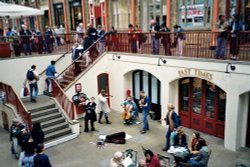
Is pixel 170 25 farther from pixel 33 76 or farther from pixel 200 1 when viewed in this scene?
pixel 33 76

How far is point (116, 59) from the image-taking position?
50.1 feet

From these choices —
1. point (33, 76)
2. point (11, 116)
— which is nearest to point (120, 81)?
point (33, 76)

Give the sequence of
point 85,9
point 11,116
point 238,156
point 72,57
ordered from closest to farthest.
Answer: point 238,156 < point 11,116 < point 72,57 < point 85,9

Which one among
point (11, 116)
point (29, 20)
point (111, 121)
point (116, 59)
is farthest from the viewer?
point (29, 20)

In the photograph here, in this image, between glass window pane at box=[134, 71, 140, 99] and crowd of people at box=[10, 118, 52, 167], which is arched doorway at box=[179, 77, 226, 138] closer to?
glass window pane at box=[134, 71, 140, 99]

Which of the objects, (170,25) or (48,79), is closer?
(48,79)

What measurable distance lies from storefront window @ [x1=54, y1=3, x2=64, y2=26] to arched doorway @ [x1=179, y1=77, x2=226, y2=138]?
52.2 feet

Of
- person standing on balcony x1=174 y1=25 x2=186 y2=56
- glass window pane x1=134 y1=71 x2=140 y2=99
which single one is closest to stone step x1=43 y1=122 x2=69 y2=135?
glass window pane x1=134 y1=71 x2=140 y2=99

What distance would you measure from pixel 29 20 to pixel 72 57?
53.8 feet

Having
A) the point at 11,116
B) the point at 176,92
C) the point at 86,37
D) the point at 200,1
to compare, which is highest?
the point at 200,1

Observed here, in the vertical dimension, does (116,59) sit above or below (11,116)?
above

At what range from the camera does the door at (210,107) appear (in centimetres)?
1148

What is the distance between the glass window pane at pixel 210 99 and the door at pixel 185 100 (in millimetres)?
949

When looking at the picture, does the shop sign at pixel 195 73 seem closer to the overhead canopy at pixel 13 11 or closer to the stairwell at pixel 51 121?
the stairwell at pixel 51 121
